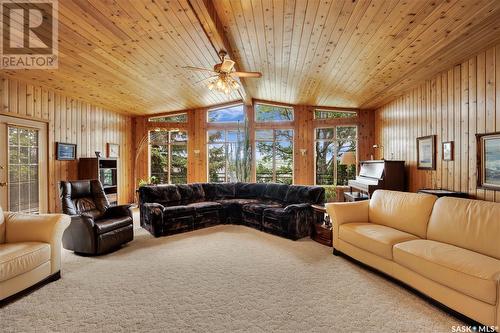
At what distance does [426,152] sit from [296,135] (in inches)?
147

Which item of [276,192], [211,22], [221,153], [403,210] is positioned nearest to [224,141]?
[221,153]

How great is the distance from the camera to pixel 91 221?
3400 mm

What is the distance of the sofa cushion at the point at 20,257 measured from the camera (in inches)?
85.7

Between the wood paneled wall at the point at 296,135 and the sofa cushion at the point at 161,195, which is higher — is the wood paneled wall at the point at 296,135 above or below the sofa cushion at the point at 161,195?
above

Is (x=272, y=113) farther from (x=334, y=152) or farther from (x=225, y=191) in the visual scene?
(x=225, y=191)

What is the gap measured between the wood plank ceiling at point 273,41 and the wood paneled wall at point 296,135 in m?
1.75

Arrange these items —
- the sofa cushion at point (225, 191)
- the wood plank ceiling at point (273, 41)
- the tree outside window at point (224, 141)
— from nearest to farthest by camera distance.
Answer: the wood plank ceiling at point (273, 41) → the sofa cushion at point (225, 191) → the tree outside window at point (224, 141)

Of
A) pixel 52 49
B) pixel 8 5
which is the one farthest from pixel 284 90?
pixel 8 5

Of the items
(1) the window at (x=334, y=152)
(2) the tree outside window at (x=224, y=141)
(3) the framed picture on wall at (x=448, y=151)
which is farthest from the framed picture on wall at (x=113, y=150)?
(3) the framed picture on wall at (x=448, y=151)

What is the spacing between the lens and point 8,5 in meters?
2.67

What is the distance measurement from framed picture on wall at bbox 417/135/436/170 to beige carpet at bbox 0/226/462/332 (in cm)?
287

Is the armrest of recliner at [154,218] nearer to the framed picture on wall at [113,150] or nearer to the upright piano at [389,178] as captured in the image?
the framed picture on wall at [113,150]

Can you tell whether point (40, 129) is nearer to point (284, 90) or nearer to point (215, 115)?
point (215, 115)

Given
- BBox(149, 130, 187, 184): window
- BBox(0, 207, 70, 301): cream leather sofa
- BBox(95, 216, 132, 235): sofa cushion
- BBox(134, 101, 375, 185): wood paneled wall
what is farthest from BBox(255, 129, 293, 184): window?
BBox(0, 207, 70, 301): cream leather sofa
